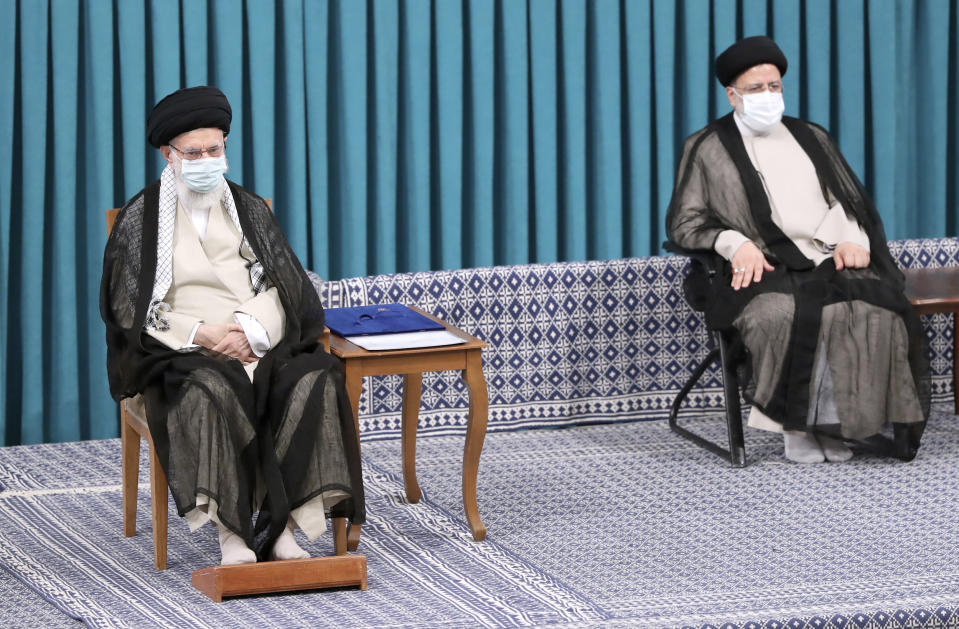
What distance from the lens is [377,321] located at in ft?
14.0

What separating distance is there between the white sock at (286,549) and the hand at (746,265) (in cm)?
175

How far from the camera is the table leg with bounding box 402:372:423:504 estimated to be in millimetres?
4461

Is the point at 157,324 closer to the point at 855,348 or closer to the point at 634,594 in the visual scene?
the point at 634,594

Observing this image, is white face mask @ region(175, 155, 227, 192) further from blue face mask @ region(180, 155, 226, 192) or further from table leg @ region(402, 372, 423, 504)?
table leg @ region(402, 372, 423, 504)

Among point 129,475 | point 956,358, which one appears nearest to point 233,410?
point 129,475

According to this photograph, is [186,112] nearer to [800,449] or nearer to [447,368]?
[447,368]

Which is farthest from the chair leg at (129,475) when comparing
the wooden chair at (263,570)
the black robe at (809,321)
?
the black robe at (809,321)

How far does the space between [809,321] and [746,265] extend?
26cm

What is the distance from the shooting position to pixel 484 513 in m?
4.38

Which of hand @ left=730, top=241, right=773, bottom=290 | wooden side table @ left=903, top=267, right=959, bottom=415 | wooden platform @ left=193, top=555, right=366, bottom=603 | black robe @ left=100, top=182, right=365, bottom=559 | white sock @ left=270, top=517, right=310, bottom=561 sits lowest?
wooden platform @ left=193, top=555, right=366, bottom=603

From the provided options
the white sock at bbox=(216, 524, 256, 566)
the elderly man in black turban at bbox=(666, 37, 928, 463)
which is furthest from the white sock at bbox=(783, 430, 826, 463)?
the white sock at bbox=(216, 524, 256, 566)

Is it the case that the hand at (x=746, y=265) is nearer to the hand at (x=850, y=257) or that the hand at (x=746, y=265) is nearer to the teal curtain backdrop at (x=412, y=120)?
the hand at (x=850, y=257)

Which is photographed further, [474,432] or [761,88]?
[761,88]

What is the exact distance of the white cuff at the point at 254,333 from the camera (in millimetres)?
3924
